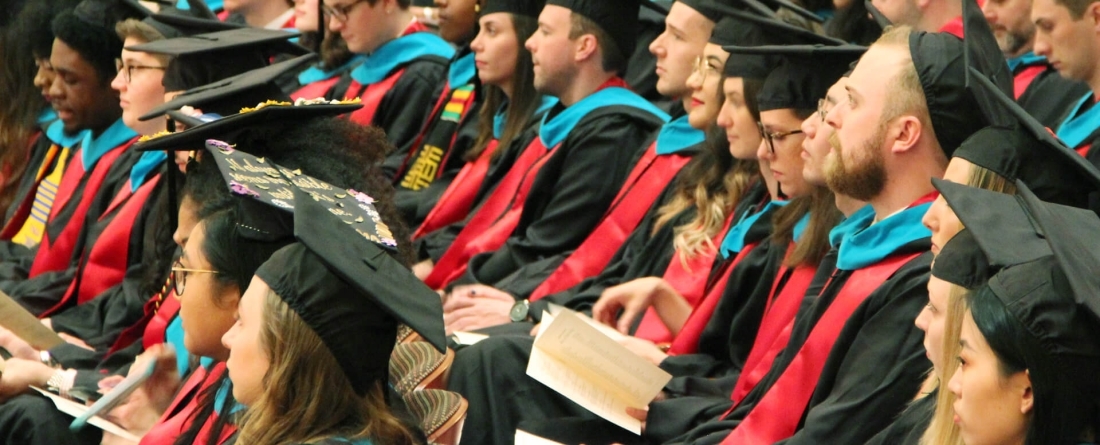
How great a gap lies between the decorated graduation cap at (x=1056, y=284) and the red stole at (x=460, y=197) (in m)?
3.44

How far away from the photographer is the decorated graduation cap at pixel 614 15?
5223 mm

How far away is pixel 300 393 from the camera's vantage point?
8.07 feet

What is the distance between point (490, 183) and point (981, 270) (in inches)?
130

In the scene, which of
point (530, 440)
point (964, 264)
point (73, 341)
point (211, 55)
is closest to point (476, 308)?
point (211, 55)

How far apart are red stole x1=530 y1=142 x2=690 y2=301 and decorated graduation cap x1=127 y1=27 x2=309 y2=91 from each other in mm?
1118

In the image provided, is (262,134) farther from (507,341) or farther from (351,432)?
(351,432)

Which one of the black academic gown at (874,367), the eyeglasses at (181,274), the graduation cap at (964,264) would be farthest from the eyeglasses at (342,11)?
the graduation cap at (964,264)

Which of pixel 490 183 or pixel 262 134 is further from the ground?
pixel 262 134

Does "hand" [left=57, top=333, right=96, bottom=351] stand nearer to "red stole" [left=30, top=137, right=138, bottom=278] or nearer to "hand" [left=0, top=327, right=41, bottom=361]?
"hand" [left=0, top=327, right=41, bottom=361]

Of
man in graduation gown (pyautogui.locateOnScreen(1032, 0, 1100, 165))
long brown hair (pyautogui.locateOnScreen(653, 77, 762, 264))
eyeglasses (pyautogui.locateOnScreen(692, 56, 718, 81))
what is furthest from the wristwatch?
man in graduation gown (pyautogui.locateOnScreen(1032, 0, 1100, 165))

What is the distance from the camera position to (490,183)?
5.54 m

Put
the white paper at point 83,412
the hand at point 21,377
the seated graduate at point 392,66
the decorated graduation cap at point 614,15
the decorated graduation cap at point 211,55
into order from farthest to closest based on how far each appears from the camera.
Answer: the seated graduate at point 392,66 < the decorated graduation cap at point 614,15 < the decorated graduation cap at point 211,55 < the hand at point 21,377 < the white paper at point 83,412

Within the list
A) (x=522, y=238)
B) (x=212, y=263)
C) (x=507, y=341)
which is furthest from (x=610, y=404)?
(x=522, y=238)

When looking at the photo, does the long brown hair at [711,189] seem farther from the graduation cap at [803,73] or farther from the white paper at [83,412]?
the white paper at [83,412]
